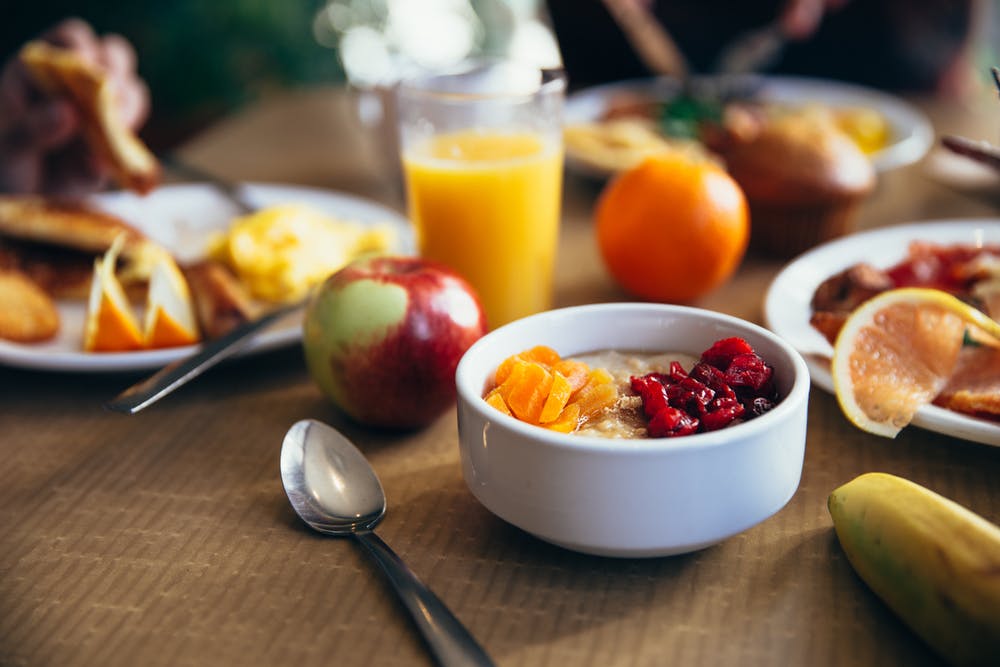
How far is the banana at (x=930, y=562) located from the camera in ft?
2.08

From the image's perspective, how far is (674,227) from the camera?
1.33m

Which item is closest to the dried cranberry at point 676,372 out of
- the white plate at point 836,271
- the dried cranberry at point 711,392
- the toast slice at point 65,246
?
the dried cranberry at point 711,392

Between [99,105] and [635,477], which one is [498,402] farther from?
[99,105]

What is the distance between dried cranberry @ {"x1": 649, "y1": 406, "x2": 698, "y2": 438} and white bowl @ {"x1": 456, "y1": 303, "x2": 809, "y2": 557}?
3 centimetres

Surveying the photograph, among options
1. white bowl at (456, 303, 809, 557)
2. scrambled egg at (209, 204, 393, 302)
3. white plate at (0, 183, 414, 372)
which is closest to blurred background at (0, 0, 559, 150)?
white plate at (0, 183, 414, 372)

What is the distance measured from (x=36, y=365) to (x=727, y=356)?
863 millimetres

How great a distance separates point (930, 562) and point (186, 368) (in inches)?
31.9

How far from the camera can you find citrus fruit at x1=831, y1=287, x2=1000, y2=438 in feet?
3.12

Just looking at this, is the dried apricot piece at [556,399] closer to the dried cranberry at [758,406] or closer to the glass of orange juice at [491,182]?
the dried cranberry at [758,406]

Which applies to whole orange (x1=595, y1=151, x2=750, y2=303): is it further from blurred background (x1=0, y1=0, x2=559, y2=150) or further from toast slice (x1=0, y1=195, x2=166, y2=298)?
blurred background (x1=0, y1=0, x2=559, y2=150)

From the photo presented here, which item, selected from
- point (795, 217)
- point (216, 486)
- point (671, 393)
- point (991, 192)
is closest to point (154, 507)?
point (216, 486)

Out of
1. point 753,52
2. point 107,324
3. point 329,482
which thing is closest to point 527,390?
point 329,482

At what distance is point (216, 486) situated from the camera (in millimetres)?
979

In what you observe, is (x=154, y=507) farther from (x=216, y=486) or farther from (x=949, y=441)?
(x=949, y=441)
